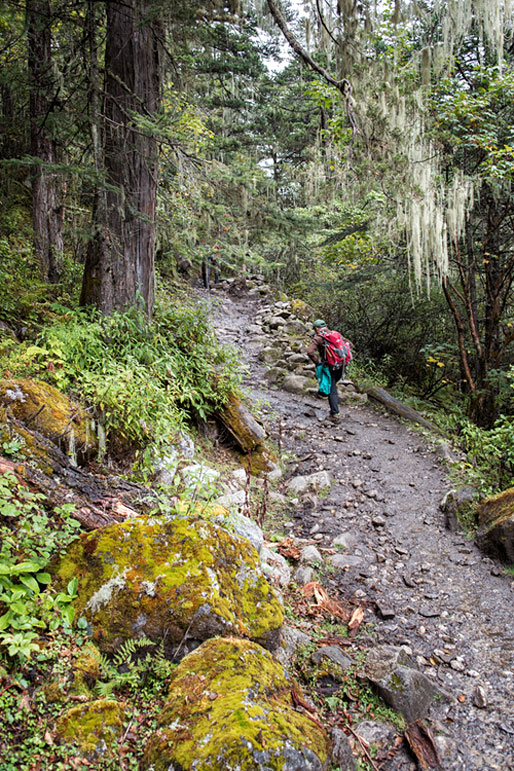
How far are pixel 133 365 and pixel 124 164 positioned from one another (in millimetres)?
2570

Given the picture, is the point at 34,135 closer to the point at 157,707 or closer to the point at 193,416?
the point at 193,416

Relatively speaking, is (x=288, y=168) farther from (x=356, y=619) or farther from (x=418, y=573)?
(x=356, y=619)

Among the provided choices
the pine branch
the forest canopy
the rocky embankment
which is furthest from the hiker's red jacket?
the pine branch

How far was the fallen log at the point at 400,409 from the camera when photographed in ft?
29.1

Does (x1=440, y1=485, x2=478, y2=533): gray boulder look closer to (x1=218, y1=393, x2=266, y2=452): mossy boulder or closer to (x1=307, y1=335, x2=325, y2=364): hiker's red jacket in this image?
(x1=218, y1=393, x2=266, y2=452): mossy boulder

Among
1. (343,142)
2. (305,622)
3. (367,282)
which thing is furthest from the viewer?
(367,282)

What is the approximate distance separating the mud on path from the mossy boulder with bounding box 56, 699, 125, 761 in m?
1.71

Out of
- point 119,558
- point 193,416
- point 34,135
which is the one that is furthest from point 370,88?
point 119,558

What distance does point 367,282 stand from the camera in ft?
41.1

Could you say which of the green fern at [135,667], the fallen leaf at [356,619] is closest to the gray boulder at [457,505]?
the fallen leaf at [356,619]

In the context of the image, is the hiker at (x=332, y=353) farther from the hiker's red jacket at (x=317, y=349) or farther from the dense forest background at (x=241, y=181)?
the dense forest background at (x=241, y=181)

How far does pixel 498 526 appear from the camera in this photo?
467 centimetres

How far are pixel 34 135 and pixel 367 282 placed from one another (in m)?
8.67

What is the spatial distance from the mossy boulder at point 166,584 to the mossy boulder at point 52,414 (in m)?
1.16
